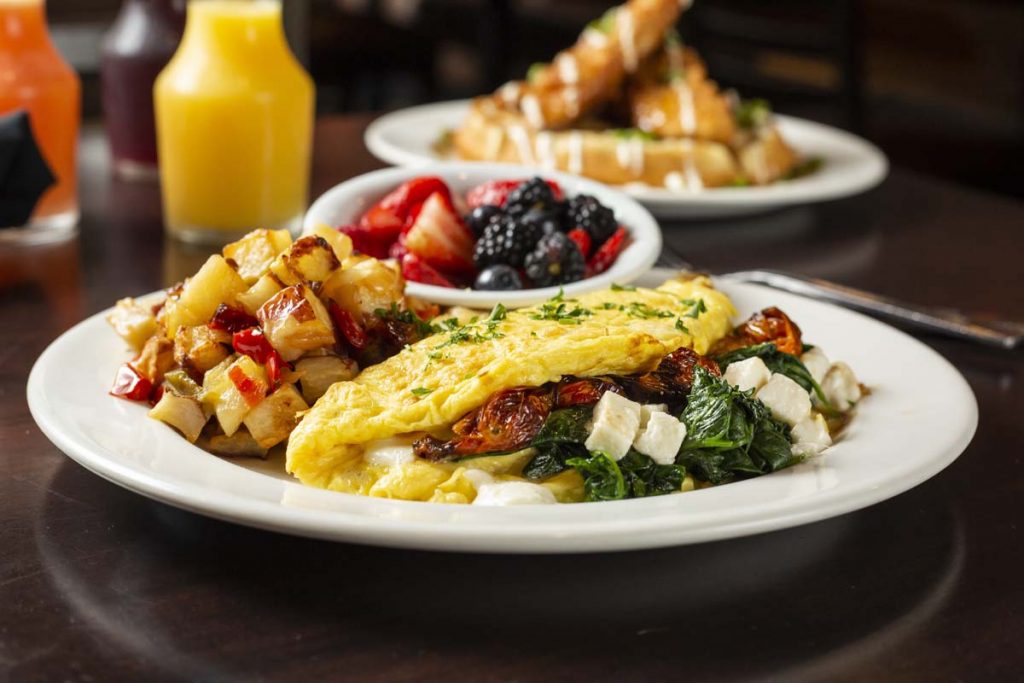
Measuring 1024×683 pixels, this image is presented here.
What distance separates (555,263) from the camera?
1916mm

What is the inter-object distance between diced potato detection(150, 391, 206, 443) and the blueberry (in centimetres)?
59

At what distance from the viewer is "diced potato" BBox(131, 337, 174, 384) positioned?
1.51 m

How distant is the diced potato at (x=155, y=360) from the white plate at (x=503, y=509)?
0.04 m

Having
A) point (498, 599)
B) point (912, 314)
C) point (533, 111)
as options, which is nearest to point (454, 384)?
point (498, 599)

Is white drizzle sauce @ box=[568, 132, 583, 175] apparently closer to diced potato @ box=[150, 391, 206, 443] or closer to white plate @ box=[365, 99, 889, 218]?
white plate @ box=[365, 99, 889, 218]

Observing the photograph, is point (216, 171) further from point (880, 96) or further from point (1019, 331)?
point (880, 96)

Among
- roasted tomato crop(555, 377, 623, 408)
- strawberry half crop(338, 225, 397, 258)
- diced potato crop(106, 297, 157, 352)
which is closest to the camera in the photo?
roasted tomato crop(555, 377, 623, 408)

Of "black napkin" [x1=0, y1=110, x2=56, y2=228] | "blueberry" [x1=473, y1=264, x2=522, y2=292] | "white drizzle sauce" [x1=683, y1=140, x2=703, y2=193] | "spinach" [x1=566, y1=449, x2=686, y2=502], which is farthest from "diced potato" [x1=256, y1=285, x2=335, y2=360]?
"white drizzle sauce" [x1=683, y1=140, x2=703, y2=193]

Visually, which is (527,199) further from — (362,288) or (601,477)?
(601,477)

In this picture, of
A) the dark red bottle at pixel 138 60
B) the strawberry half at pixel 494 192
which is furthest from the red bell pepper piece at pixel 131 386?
the dark red bottle at pixel 138 60

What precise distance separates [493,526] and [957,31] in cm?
576

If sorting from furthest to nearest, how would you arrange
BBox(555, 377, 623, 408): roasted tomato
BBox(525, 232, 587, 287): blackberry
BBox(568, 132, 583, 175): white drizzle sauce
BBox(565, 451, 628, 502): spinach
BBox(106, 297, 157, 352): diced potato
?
1. BBox(568, 132, 583, 175): white drizzle sauce
2. BBox(525, 232, 587, 287): blackberry
3. BBox(106, 297, 157, 352): diced potato
4. BBox(555, 377, 623, 408): roasted tomato
5. BBox(565, 451, 628, 502): spinach

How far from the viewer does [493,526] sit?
3.56 ft

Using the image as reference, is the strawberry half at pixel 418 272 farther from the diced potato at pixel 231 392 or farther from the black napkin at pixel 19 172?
the black napkin at pixel 19 172
